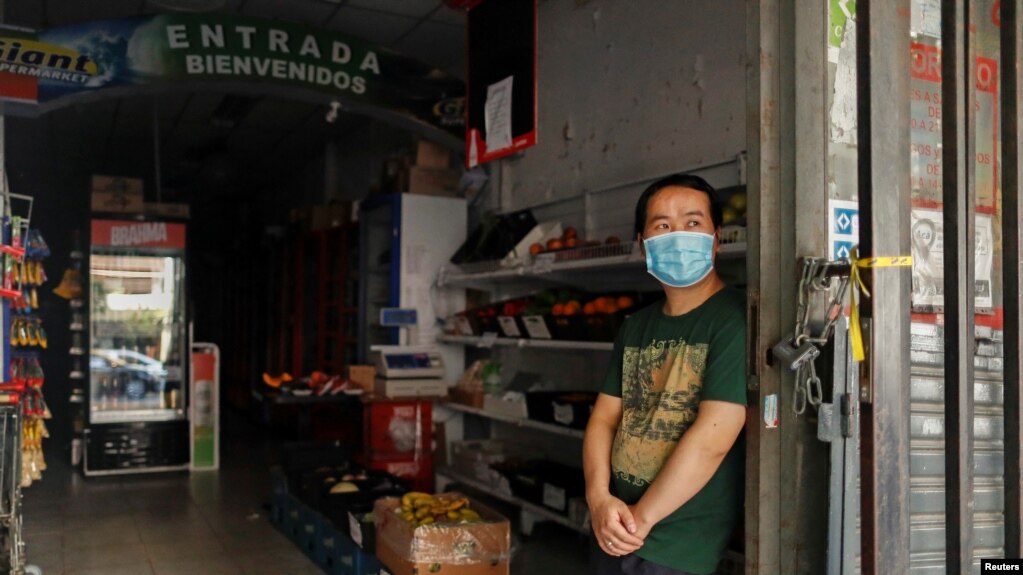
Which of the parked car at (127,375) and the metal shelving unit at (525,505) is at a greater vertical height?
the parked car at (127,375)

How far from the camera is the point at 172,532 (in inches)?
210

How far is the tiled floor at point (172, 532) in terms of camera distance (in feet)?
15.2

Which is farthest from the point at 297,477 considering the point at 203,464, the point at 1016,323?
the point at 1016,323

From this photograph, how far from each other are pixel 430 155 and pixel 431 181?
21cm

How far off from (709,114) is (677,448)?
285 centimetres

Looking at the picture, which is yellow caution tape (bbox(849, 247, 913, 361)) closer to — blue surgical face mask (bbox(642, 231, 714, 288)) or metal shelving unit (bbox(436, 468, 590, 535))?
blue surgical face mask (bbox(642, 231, 714, 288))

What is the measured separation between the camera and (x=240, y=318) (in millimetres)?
13008

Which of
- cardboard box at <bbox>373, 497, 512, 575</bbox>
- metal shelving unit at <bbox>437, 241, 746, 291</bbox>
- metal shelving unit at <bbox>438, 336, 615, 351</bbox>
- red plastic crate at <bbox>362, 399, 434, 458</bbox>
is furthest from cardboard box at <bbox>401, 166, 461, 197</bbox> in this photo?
cardboard box at <bbox>373, 497, 512, 575</bbox>

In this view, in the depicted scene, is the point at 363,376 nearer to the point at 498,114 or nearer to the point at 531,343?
the point at 531,343

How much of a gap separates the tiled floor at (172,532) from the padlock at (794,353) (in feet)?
8.93

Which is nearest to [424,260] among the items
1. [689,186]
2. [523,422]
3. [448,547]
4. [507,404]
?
[507,404]

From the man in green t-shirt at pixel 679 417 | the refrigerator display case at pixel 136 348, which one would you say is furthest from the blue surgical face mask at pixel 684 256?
the refrigerator display case at pixel 136 348

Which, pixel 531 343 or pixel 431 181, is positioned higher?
pixel 431 181

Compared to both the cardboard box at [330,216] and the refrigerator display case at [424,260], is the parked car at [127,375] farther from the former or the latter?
the refrigerator display case at [424,260]
